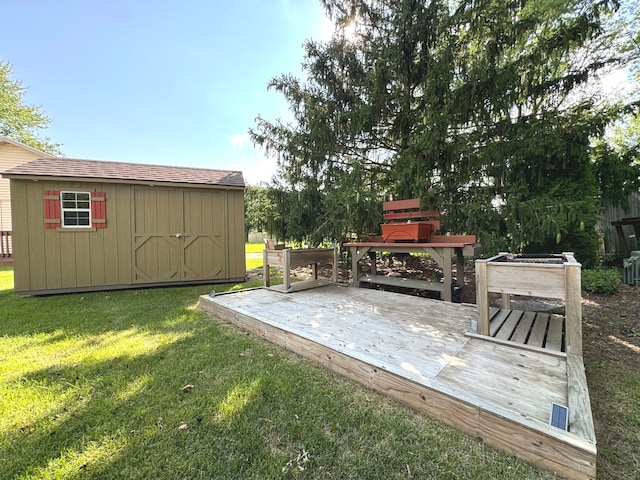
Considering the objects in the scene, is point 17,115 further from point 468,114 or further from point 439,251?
point 439,251

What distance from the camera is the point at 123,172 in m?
6.77

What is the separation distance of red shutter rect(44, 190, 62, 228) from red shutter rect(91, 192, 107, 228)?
2.22 ft

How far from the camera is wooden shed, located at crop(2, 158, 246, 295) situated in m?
5.91

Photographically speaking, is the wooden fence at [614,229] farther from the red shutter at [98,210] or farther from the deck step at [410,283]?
the red shutter at [98,210]

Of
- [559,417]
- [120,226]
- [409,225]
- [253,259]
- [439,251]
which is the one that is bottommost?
[253,259]

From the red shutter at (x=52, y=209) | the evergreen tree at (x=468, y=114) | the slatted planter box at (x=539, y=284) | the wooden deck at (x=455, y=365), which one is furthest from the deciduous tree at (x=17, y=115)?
the slatted planter box at (x=539, y=284)

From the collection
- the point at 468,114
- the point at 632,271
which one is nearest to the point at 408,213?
the point at 468,114

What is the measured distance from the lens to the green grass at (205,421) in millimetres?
1399

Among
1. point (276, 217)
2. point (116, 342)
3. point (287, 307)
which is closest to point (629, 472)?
point (287, 307)

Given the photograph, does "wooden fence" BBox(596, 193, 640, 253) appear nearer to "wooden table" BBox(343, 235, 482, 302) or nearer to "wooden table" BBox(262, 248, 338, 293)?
"wooden table" BBox(343, 235, 482, 302)

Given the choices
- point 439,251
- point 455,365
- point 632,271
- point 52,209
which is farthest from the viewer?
point 52,209

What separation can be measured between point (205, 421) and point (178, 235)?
6.04 m

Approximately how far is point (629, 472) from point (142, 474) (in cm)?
255

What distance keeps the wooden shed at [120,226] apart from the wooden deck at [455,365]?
374cm
